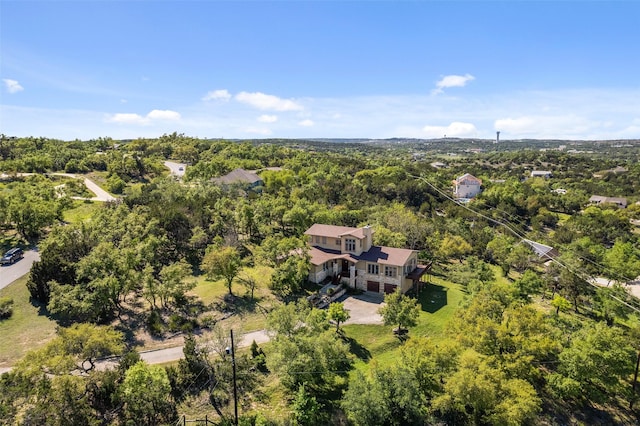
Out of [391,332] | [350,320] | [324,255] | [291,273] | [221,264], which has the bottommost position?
[391,332]

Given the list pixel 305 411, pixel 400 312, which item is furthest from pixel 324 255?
pixel 305 411

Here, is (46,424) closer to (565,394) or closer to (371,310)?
(371,310)

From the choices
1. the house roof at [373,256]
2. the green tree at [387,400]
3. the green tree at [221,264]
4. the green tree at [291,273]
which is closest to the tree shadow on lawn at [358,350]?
the green tree at [387,400]

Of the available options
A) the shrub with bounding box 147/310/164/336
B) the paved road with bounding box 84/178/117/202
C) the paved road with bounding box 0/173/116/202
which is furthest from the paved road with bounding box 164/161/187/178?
the shrub with bounding box 147/310/164/336

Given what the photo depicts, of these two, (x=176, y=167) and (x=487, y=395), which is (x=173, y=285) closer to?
(x=487, y=395)

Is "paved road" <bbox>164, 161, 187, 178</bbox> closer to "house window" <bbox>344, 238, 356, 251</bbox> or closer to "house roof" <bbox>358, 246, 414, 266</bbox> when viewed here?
"house window" <bbox>344, 238, 356, 251</bbox>

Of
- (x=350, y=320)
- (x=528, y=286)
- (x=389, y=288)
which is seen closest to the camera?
(x=350, y=320)
